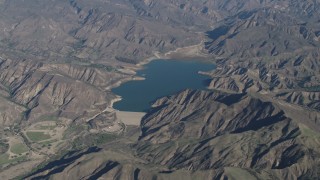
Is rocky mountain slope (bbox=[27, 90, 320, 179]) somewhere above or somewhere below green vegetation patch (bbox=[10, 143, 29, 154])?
above

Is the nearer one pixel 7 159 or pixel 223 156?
pixel 223 156

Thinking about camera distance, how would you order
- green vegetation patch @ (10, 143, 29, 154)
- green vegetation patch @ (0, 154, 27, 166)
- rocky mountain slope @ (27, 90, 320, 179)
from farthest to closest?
green vegetation patch @ (10, 143, 29, 154) → green vegetation patch @ (0, 154, 27, 166) → rocky mountain slope @ (27, 90, 320, 179)

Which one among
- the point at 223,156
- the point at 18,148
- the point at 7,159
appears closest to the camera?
the point at 223,156

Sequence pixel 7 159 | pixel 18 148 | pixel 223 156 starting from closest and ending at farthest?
pixel 223 156, pixel 7 159, pixel 18 148

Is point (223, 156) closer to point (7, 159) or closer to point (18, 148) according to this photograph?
point (7, 159)

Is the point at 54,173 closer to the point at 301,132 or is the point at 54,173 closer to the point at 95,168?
the point at 95,168

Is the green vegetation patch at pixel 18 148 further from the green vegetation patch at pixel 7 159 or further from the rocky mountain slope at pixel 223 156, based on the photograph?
the rocky mountain slope at pixel 223 156

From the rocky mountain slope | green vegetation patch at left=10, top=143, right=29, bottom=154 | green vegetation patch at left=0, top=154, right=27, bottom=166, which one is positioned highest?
the rocky mountain slope

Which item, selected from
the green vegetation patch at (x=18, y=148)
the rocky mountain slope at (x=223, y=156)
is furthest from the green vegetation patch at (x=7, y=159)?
the rocky mountain slope at (x=223, y=156)

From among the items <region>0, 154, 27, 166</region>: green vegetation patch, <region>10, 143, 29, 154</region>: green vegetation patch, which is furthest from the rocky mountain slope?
<region>10, 143, 29, 154</region>: green vegetation patch

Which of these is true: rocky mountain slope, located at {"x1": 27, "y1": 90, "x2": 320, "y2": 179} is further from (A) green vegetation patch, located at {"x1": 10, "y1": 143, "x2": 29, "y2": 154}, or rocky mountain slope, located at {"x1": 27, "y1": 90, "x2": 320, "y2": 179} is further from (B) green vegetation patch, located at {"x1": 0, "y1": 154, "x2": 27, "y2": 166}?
Result: (A) green vegetation patch, located at {"x1": 10, "y1": 143, "x2": 29, "y2": 154}

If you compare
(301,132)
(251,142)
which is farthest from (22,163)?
(301,132)

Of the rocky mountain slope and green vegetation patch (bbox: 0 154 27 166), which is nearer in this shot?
the rocky mountain slope

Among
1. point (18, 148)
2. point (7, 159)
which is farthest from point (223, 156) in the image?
point (18, 148)
